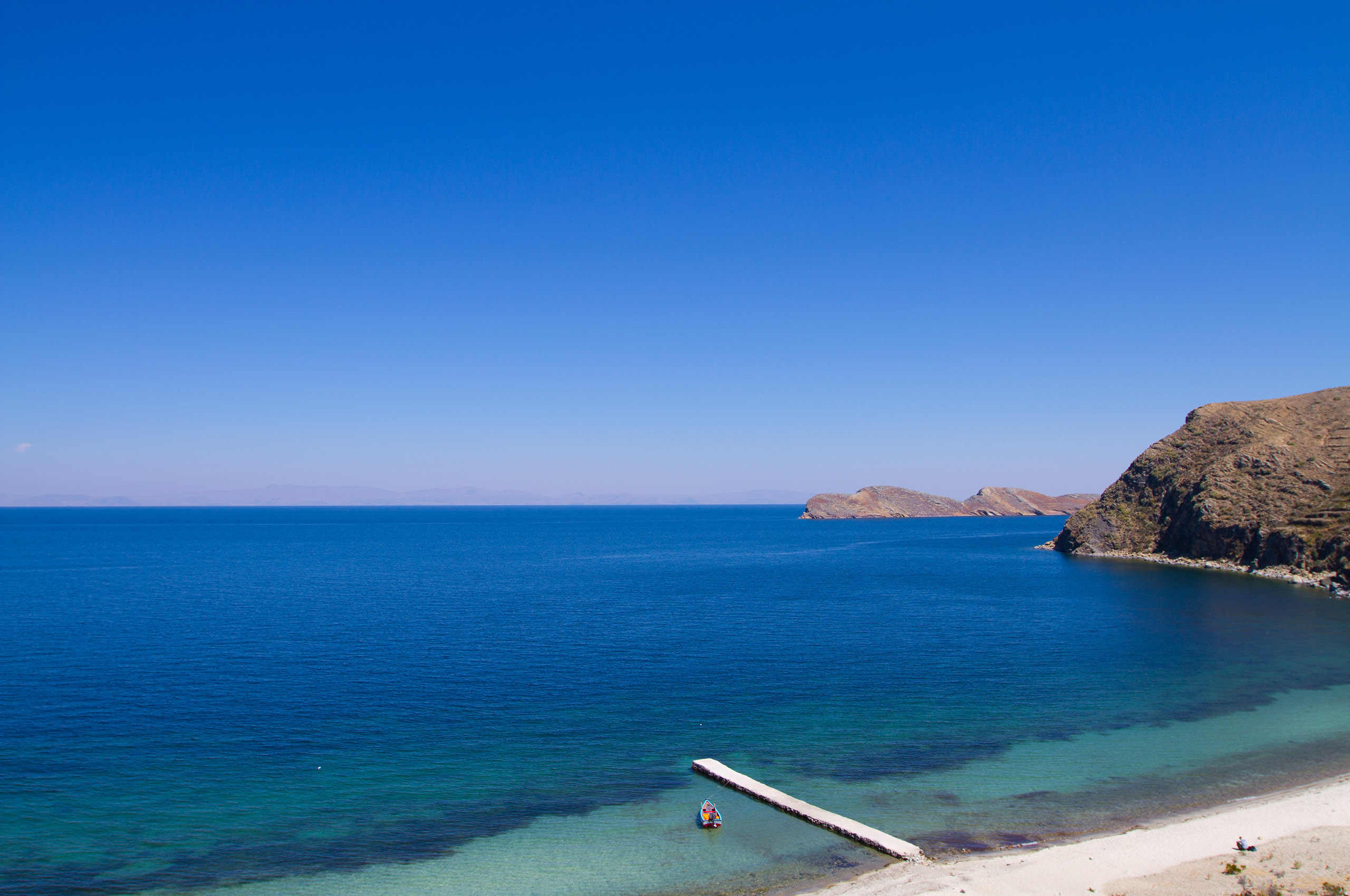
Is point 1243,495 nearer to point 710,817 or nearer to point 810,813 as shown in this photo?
point 810,813

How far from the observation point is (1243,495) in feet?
415

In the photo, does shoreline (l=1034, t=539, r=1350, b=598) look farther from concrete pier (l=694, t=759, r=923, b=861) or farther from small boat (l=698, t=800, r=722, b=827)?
small boat (l=698, t=800, r=722, b=827)

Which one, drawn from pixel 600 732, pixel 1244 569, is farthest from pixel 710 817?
pixel 1244 569

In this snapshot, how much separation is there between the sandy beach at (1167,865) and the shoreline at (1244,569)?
85.6m

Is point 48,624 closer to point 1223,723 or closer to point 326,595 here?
point 326,595

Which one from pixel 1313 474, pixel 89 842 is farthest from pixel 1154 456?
pixel 89 842

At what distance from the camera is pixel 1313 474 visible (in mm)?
121438

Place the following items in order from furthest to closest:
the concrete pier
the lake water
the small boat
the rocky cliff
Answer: the rocky cliff < the small boat < the lake water < the concrete pier

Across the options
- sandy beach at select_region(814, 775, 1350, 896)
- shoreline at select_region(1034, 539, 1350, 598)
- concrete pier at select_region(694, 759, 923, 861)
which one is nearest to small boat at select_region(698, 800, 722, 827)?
concrete pier at select_region(694, 759, 923, 861)

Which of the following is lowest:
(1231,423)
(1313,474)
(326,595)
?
(326,595)

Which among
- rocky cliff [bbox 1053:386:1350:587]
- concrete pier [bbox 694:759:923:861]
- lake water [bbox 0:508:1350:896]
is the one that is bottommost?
lake water [bbox 0:508:1350:896]

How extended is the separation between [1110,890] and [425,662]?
47.4m

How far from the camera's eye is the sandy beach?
2342cm

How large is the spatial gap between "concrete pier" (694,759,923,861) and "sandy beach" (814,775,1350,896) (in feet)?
3.74
